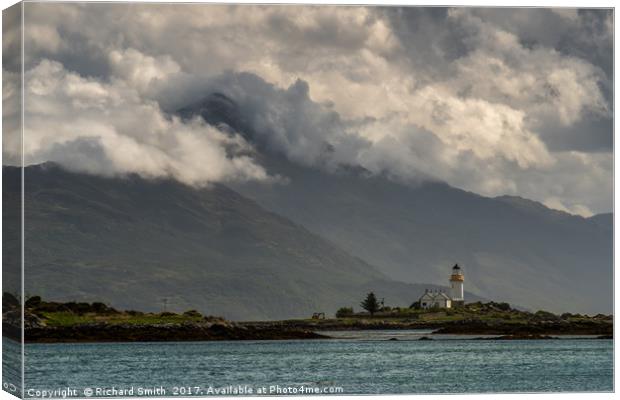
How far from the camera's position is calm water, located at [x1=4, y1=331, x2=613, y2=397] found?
28188mm

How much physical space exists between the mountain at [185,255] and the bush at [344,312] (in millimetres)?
138

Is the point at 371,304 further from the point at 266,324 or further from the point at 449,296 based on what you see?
the point at 266,324

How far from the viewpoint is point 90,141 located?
3019cm

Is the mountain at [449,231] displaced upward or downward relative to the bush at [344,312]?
upward

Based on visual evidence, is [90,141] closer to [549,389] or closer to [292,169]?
[292,169]

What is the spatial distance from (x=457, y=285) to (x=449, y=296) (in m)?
1.37

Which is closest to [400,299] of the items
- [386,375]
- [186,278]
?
[186,278]

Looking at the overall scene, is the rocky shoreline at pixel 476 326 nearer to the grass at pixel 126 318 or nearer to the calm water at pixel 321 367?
the calm water at pixel 321 367

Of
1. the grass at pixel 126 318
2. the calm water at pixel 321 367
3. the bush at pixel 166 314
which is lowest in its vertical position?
the calm water at pixel 321 367

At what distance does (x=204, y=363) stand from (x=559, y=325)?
7.76 m

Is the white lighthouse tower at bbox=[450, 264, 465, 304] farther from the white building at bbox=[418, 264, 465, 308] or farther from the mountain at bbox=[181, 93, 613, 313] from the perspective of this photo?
the mountain at bbox=[181, 93, 613, 313]

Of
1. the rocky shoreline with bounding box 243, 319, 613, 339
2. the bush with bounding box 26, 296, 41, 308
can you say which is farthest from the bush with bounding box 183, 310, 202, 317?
the bush with bounding box 26, 296, 41, 308

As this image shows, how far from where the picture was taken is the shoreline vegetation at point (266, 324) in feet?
98.6

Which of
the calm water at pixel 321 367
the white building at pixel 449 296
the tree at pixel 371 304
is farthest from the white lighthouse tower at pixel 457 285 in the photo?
the calm water at pixel 321 367
